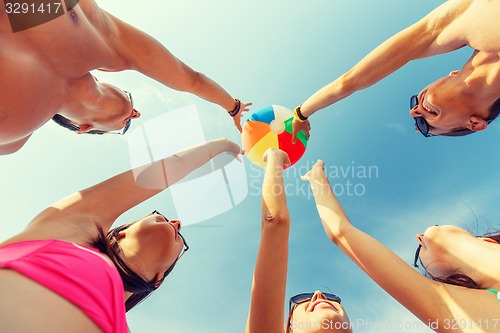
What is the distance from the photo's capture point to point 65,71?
3439 millimetres

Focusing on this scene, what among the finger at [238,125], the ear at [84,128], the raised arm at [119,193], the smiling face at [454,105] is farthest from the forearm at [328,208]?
the ear at [84,128]

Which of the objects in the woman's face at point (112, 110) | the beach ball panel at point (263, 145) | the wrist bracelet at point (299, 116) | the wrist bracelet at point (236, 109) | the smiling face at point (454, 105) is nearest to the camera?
the smiling face at point (454, 105)

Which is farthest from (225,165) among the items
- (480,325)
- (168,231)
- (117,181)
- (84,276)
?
(480,325)

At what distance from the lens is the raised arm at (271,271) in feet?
6.23

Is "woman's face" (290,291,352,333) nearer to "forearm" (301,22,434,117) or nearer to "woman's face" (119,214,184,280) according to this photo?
"woman's face" (119,214,184,280)

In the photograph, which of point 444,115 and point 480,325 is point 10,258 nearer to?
point 480,325

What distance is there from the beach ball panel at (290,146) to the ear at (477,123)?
2600mm

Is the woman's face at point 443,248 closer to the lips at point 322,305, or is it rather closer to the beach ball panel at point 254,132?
the lips at point 322,305

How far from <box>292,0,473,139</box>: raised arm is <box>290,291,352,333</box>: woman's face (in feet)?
10.3

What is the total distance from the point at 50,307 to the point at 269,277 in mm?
1438

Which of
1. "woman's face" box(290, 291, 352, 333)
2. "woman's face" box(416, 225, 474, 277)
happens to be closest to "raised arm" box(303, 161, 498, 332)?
"woman's face" box(290, 291, 352, 333)

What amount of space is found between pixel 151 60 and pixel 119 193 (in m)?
1.96

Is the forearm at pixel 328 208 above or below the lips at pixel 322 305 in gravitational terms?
above

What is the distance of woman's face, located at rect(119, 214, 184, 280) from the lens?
11.7ft
